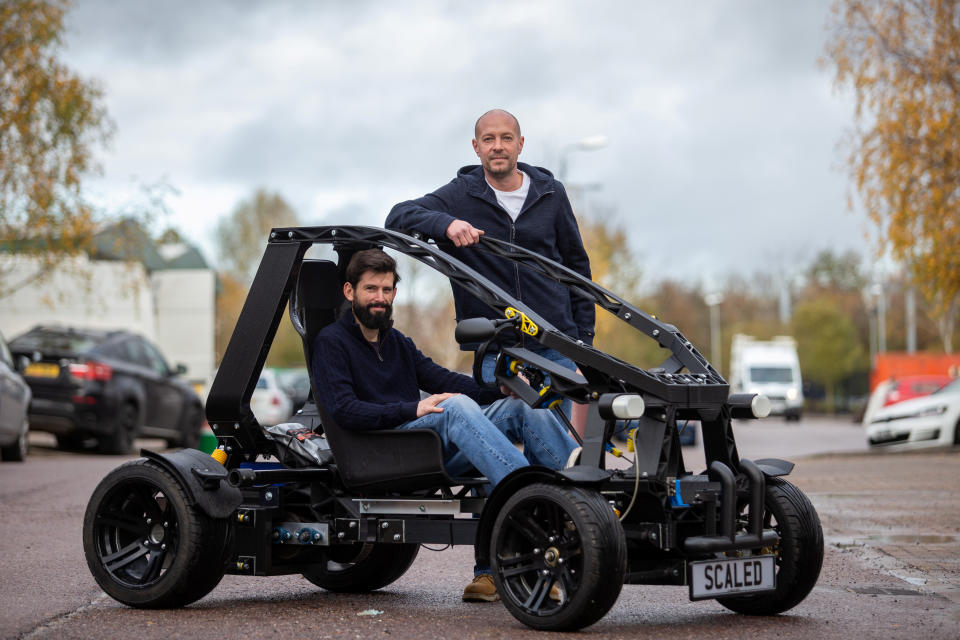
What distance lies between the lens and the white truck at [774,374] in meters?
53.4

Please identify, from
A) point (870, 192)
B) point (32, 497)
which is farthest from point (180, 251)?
point (32, 497)

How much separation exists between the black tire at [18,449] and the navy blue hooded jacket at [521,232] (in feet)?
41.4

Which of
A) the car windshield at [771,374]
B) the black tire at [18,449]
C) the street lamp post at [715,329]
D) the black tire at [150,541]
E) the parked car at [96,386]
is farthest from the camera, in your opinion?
the street lamp post at [715,329]

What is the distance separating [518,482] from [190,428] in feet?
60.9

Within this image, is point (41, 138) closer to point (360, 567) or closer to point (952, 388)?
point (952, 388)

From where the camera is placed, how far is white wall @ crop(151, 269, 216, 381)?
1519 inches

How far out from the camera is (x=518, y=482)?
5.76 meters

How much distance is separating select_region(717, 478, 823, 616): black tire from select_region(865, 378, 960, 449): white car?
15.8 metres

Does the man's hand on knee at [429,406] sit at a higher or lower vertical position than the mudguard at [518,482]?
higher

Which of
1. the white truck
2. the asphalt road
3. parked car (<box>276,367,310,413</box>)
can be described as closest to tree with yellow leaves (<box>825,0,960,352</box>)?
the asphalt road

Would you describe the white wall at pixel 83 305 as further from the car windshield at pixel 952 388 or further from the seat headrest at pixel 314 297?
the seat headrest at pixel 314 297

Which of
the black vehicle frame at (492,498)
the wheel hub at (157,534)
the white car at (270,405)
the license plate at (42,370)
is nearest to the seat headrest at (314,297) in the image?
the black vehicle frame at (492,498)

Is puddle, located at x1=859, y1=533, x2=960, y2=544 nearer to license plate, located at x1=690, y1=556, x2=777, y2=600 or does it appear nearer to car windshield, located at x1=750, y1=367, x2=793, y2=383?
license plate, located at x1=690, y1=556, x2=777, y2=600

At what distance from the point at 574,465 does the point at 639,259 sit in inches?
2091
